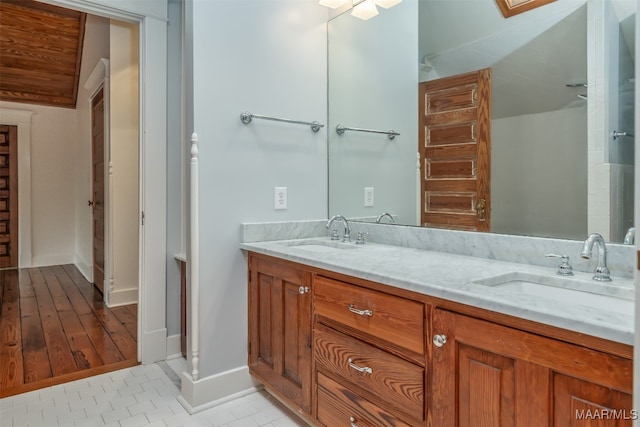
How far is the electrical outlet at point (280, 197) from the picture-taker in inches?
85.7

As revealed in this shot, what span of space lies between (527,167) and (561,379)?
0.91 m

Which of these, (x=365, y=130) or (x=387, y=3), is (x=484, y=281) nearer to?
(x=365, y=130)

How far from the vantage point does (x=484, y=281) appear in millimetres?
1224

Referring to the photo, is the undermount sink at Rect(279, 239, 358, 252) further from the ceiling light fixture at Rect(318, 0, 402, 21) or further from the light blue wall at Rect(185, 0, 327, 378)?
the ceiling light fixture at Rect(318, 0, 402, 21)

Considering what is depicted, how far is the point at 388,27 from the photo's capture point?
2217mm

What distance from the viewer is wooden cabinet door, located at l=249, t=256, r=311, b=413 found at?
1.69 meters

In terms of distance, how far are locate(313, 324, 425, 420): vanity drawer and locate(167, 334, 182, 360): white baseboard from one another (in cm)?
139

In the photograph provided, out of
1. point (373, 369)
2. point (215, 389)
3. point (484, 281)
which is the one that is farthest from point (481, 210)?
point (215, 389)

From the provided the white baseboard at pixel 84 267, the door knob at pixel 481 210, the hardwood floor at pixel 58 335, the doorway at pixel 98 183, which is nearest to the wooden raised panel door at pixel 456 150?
the door knob at pixel 481 210

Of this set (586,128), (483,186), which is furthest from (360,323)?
(586,128)

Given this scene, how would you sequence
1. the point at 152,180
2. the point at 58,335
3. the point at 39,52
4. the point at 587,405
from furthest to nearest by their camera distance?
the point at 39,52 < the point at 58,335 < the point at 152,180 < the point at 587,405

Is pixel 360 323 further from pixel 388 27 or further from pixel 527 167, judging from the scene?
pixel 388 27

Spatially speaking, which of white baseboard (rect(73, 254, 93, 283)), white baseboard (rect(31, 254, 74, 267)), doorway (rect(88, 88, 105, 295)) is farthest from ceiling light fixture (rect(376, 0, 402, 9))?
white baseboard (rect(31, 254, 74, 267))

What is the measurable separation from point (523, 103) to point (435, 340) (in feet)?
3.31
